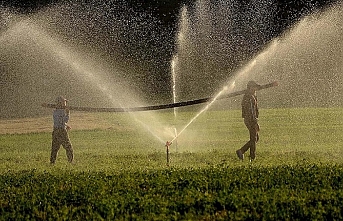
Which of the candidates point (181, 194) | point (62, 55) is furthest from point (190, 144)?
point (181, 194)

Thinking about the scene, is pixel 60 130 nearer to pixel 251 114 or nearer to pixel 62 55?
pixel 251 114

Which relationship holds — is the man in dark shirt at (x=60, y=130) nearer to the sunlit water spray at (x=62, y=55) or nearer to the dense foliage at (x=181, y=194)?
the dense foliage at (x=181, y=194)

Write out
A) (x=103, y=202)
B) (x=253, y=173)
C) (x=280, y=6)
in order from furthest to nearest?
(x=280, y=6), (x=253, y=173), (x=103, y=202)

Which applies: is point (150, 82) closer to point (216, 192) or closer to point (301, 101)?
point (301, 101)

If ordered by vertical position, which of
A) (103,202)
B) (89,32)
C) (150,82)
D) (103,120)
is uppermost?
(89,32)

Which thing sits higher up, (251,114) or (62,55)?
(62,55)

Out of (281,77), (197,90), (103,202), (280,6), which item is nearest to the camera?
(103,202)

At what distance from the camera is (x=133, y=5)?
254 feet

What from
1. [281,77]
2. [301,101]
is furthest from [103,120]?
[281,77]

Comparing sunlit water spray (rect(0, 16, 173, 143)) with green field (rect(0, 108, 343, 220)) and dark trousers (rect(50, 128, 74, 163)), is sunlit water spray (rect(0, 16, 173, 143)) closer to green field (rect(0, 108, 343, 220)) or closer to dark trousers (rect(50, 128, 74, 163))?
dark trousers (rect(50, 128, 74, 163))

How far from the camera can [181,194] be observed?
11516 millimetres

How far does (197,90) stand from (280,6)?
46.7 ft

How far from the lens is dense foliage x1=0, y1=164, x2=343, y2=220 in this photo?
10039mm

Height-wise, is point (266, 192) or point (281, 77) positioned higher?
point (281, 77)
